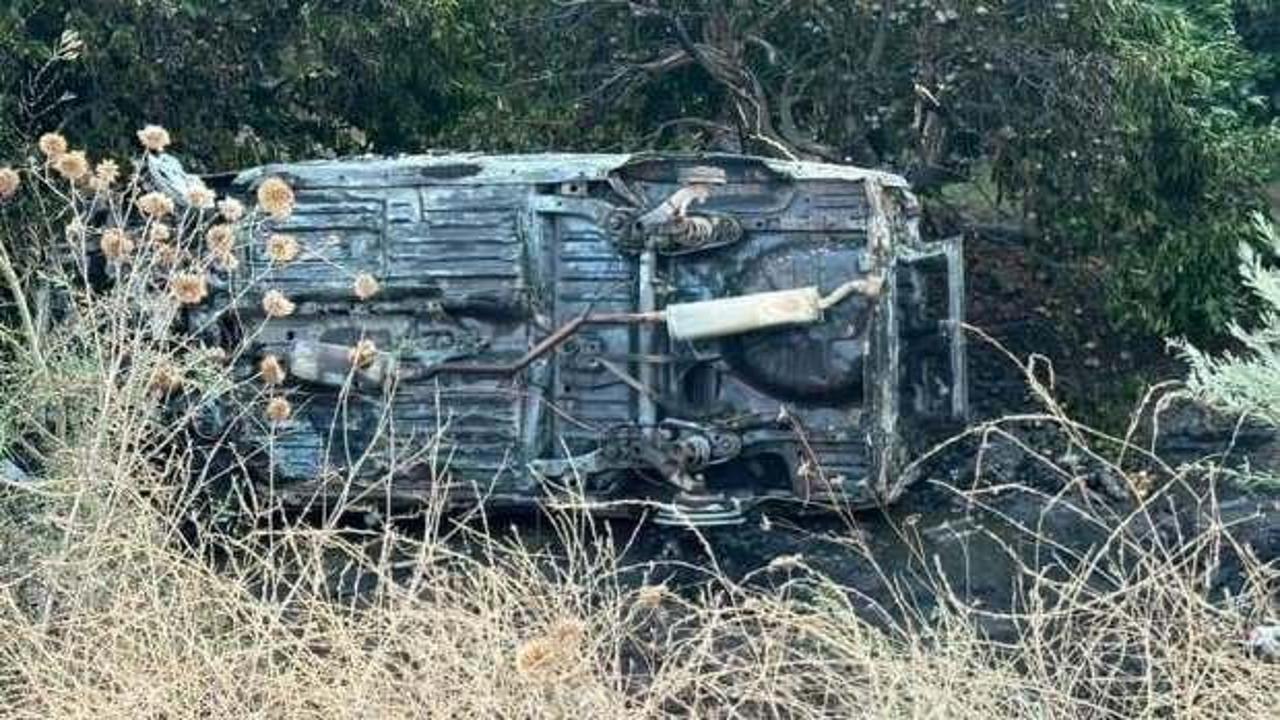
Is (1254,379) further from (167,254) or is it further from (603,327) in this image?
(603,327)

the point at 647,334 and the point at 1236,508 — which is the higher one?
the point at 647,334

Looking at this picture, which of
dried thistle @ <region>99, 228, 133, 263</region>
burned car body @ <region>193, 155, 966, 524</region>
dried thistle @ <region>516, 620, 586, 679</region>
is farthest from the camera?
burned car body @ <region>193, 155, 966, 524</region>

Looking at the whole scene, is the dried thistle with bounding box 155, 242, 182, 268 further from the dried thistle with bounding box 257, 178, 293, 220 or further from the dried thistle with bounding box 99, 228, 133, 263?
the dried thistle with bounding box 257, 178, 293, 220

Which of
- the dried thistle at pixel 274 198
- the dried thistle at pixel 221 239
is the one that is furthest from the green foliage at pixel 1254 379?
the dried thistle at pixel 221 239

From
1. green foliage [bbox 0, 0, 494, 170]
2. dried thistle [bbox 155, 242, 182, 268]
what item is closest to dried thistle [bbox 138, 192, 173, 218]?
dried thistle [bbox 155, 242, 182, 268]

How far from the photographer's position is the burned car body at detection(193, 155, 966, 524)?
9.88 meters

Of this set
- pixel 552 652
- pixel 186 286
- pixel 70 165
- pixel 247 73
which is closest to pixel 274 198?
pixel 186 286

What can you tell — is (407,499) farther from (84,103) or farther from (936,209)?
(936,209)

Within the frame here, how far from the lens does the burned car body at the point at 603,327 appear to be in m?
9.88

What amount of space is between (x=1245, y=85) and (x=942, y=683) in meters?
12.5

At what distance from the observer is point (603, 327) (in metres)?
10.1

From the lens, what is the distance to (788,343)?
9.90m

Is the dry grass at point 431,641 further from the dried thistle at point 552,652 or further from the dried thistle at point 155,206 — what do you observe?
the dried thistle at point 155,206

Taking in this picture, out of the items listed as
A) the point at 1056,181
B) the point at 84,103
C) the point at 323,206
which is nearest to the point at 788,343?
the point at 323,206
